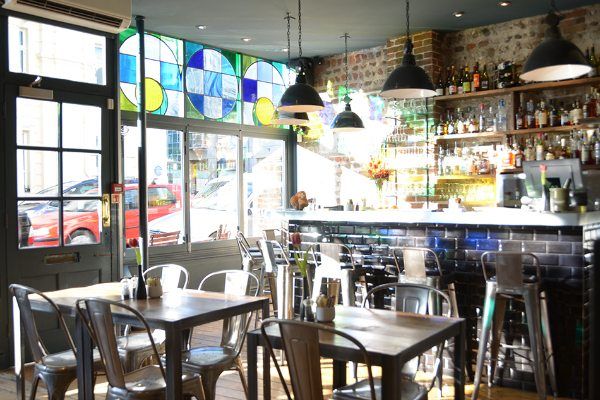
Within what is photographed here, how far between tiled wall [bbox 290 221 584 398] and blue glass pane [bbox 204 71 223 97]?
367 cm

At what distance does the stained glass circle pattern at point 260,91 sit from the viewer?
8.16m

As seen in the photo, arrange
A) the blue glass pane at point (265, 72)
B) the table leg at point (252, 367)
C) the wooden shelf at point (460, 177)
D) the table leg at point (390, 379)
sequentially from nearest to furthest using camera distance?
the table leg at point (390, 379)
the table leg at point (252, 367)
the wooden shelf at point (460, 177)
the blue glass pane at point (265, 72)

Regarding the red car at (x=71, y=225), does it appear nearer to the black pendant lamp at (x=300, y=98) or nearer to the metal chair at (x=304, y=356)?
the black pendant lamp at (x=300, y=98)

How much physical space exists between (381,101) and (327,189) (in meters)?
1.51

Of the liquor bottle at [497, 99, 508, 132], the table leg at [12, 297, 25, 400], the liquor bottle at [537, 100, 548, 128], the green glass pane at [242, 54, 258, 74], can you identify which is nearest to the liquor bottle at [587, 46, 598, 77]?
the liquor bottle at [537, 100, 548, 128]

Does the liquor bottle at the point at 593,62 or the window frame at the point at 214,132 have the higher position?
the liquor bottle at the point at 593,62

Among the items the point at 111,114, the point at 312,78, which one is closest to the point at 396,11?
the point at 312,78

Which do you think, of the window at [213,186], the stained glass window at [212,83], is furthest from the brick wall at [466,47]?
the window at [213,186]

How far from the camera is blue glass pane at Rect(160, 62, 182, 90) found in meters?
7.03

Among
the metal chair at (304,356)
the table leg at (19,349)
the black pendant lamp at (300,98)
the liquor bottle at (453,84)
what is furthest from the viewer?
the liquor bottle at (453,84)

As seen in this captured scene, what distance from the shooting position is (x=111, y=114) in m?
5.65

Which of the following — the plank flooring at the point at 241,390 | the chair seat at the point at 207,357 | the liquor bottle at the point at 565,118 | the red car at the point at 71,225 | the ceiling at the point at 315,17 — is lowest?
the plank flooring at the point at 241,390

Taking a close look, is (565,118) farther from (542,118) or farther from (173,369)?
(173,369)

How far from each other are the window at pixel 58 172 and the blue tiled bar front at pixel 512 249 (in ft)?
8.01
